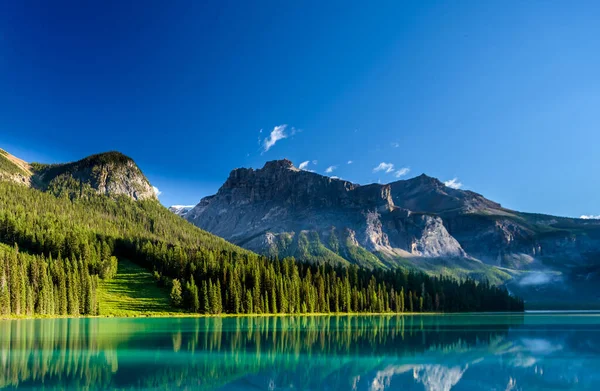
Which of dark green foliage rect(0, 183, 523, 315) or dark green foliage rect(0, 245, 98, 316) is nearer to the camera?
dark green foliage rect(0, 245, 98, 316)

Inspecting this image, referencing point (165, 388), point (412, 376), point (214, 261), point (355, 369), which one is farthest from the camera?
point (214, 261)

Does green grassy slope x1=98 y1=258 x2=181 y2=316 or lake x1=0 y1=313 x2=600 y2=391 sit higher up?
lake x1=0 y1=313 x2=600 y2=391

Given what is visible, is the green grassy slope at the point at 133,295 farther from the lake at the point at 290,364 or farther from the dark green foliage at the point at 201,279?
the lake at the point at 290,364

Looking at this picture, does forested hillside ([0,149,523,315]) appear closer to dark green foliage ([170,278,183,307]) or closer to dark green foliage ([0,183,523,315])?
dark green foliage ([170,278,183,307])

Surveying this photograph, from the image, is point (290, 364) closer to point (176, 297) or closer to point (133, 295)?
point (176, 297)

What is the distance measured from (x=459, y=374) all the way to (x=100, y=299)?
120m

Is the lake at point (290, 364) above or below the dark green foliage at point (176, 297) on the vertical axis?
above

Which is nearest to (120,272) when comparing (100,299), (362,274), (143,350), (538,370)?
(100,299)

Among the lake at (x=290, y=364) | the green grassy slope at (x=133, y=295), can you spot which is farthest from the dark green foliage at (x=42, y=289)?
the lake at (x=290, y=364)

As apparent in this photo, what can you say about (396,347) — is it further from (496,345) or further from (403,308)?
(403,308)

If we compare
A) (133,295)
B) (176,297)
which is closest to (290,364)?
(176,297)

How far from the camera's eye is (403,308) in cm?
17225

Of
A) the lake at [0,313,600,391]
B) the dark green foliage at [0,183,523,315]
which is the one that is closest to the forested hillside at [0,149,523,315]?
the dark green foliage at [0,183,523,315]

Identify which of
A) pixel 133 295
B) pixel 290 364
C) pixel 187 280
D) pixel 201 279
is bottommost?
pixel 133 295
